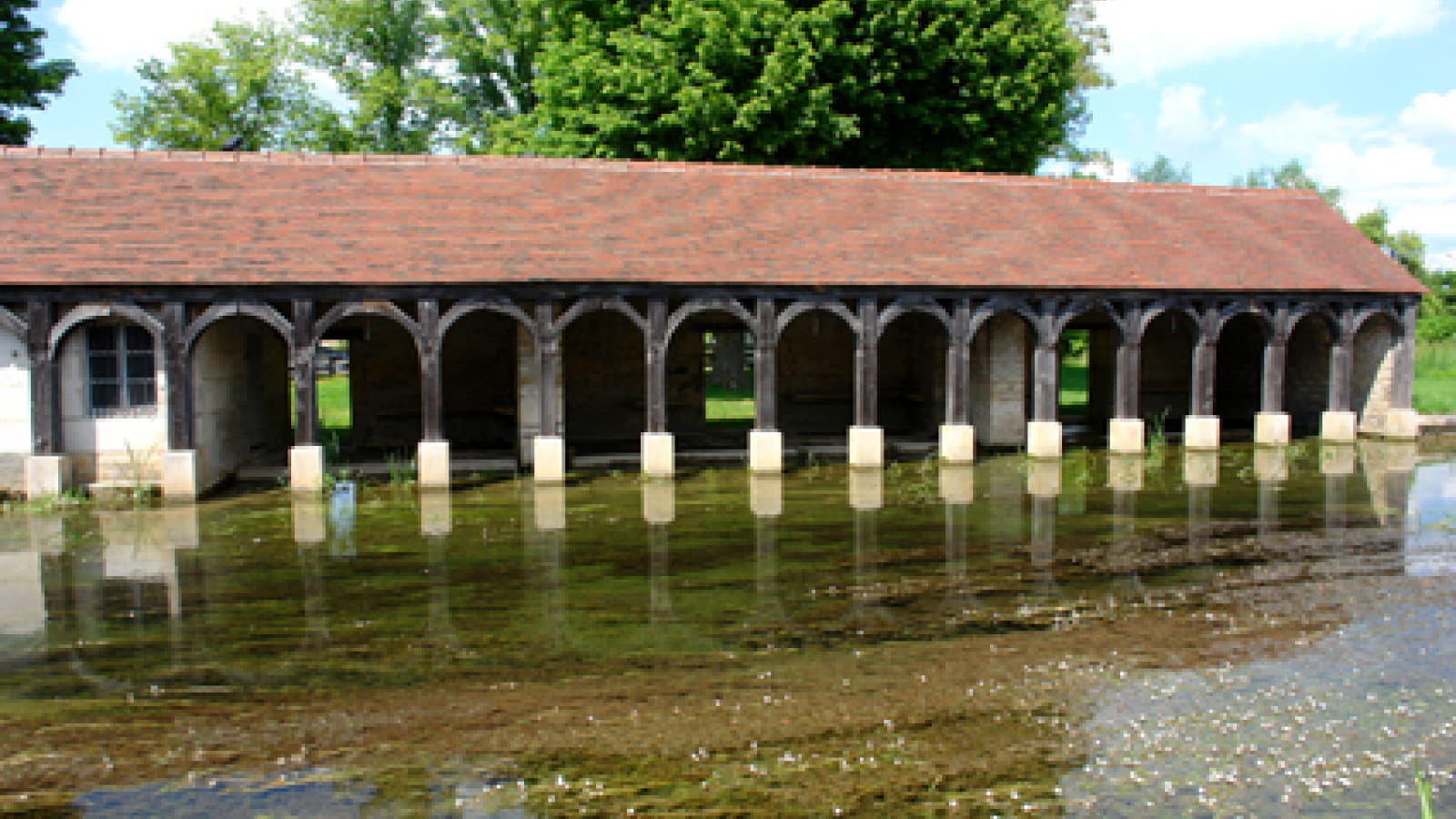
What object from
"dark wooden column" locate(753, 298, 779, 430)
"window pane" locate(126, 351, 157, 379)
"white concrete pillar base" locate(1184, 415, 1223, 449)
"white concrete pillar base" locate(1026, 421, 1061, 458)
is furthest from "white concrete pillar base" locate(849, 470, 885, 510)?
"window pane" locate(126, 351, 157, 379)

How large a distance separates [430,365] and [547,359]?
5.09 ft

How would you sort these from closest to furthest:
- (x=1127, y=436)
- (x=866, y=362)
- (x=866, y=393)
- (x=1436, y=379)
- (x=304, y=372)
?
(x=304, y=372)
(x=866, y=362)
(x=866, y=393)
(x=1127, y=436)
(x=1436, y=379)

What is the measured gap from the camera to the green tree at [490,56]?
29797 mm

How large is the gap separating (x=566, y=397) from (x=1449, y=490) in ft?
44.7

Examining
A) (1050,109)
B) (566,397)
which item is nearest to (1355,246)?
(1050,109)

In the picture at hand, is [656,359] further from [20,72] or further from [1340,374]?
[20,72]

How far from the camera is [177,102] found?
32031mm

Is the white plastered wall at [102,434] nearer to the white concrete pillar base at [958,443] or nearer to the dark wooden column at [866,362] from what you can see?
the dark wooden column at [866,362]

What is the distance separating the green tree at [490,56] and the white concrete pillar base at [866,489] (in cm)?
1839

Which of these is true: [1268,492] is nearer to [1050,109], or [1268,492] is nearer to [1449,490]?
[1449,490]

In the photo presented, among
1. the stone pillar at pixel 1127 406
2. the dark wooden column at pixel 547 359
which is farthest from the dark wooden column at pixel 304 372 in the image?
the stone pillar at pixel 1127 406

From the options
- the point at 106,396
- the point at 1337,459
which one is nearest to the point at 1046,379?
the point at 1337,459

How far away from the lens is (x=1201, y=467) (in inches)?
593

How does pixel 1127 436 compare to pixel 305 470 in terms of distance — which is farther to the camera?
pixel 1127 436
